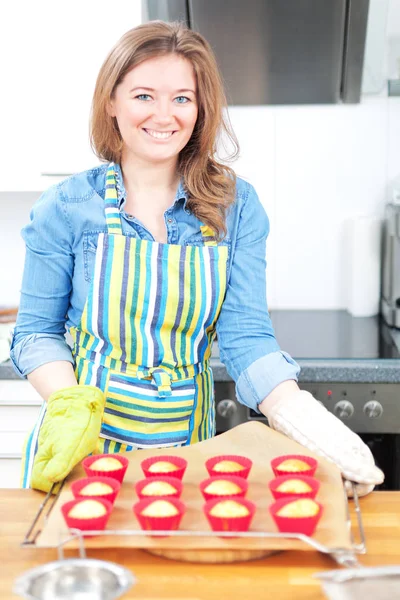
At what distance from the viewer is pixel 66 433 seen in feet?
4.11

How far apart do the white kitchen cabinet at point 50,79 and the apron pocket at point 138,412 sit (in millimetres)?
1011

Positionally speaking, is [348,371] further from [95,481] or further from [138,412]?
[95,481]

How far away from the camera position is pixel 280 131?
2.68m

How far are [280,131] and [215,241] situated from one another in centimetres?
118

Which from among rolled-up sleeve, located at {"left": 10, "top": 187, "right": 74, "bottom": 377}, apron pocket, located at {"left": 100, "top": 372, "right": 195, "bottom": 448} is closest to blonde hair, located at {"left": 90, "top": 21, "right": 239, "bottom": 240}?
rolled-up sleeve, located at {"left": 10, "top": 187, "right": 74, "bottom": 377}

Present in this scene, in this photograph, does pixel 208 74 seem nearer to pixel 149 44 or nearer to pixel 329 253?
pixel 149 44

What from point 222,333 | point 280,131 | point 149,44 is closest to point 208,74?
point 149,44

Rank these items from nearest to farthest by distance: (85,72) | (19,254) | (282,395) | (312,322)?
(282,395), (85,72), (312,322), (19,254)

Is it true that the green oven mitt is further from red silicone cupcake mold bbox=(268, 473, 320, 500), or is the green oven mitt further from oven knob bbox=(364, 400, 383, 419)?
oven knob bbox=(364, 400, 383, 419)

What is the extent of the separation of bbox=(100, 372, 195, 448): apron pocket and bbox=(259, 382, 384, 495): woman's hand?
25cm

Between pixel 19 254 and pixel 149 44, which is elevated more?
pixel 149 44

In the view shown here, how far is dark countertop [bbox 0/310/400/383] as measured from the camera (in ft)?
6.90

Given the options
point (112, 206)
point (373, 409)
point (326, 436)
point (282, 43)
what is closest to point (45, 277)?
point (112, 206)

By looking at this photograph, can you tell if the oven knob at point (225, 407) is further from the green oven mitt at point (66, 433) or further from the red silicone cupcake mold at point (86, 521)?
the red silicone cupcake mold at point (86, 521)
